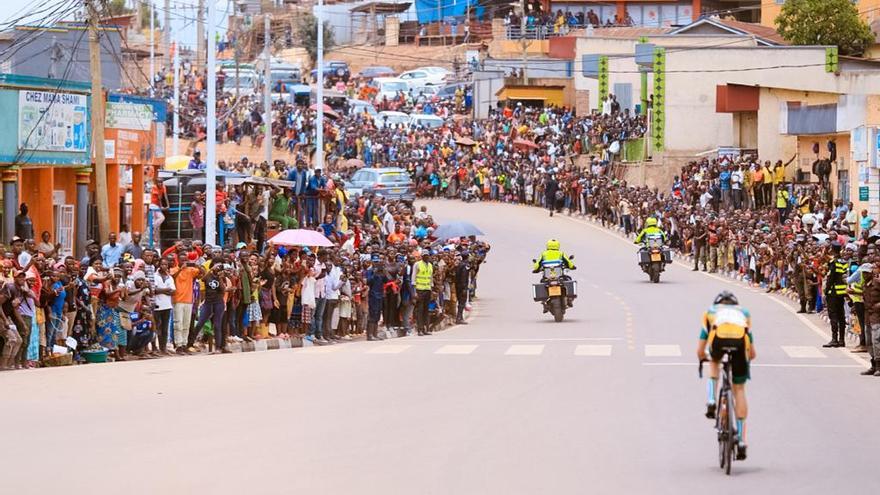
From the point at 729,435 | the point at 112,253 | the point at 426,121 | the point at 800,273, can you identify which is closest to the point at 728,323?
the point at 729,435

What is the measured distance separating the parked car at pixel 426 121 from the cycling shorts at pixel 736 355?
67448 mm

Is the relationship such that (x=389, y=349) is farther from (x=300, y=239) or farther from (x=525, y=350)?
(x=300, y=239)

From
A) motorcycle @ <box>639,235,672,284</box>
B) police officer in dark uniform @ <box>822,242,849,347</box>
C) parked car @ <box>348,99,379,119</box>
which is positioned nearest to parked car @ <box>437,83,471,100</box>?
parked car @ <box>348,99,379,119</box>

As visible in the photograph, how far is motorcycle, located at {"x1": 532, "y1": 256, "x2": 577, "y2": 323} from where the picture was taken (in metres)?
34.3

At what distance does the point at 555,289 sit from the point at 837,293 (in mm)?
8468

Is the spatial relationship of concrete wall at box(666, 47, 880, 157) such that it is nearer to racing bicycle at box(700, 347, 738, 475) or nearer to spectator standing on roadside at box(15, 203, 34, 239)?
spectator standing on roadside at box(15, 203, 34, 239)

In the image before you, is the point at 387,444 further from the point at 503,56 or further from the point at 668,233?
the point at 503,56

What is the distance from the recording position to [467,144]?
245ft

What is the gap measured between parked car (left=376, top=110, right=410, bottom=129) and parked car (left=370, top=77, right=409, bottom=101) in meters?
11.4

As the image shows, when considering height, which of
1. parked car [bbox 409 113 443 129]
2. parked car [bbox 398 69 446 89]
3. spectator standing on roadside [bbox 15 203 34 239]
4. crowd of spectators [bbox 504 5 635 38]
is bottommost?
spectator standing on roadside [bbox 15 203 34 239]

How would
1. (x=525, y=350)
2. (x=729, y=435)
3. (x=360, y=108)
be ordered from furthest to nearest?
(x=360, y=108), (x=525, y=350), (x=729, y=435)

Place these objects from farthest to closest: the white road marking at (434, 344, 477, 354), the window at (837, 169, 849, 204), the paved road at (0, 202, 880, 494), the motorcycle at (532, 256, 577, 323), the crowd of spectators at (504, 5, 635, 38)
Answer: the crowd of spectators at (504, 5, 635, 38) < the window at (837, 169, 849, 204) < the motorcycle at (532, 256, 577, 323) < the white road marking at (434, 344, 477, 354) < the paved road at (0, 202, 880, 494)

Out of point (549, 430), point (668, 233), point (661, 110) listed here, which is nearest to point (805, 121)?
point (668, 233)

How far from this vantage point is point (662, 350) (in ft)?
88.9
